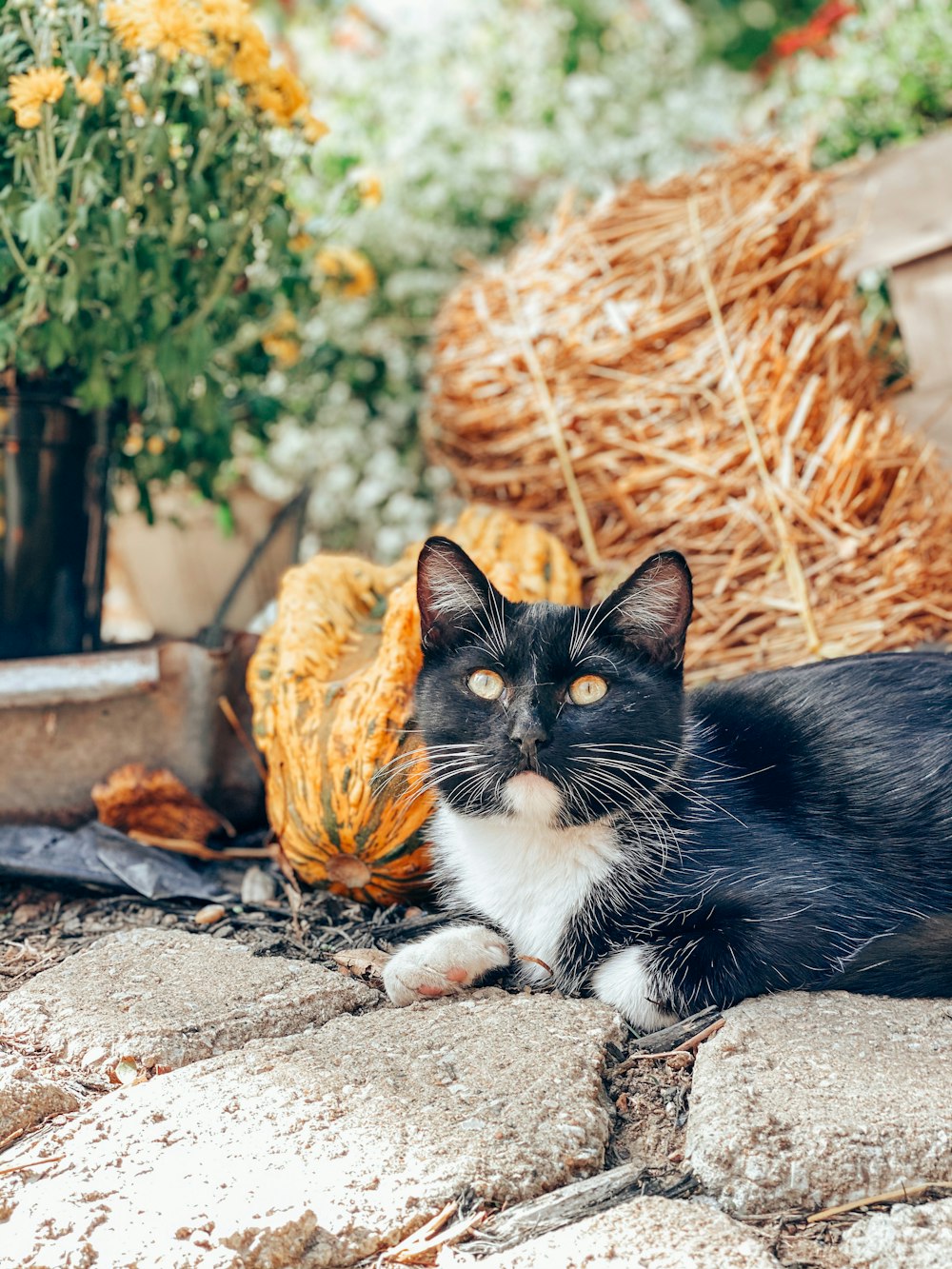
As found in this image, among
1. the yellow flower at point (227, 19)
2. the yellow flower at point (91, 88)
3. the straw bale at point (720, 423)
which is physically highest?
the yellow flower at point (227, 19)

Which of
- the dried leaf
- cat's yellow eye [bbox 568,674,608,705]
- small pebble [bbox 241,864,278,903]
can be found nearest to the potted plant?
the dried leaf

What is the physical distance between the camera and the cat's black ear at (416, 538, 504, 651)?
172cm

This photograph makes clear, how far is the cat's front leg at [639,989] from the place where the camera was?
1545 mm

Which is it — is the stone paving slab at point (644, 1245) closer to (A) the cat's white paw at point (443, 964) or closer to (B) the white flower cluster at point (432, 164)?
(A) the cat's white paw at point (443, 964)

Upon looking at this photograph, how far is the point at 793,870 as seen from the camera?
1.64m

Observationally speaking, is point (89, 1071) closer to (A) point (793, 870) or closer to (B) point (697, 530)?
(A) point (793, 870)

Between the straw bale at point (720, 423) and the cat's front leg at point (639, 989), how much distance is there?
1.17 m

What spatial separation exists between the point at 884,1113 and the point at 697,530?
5.76 feet

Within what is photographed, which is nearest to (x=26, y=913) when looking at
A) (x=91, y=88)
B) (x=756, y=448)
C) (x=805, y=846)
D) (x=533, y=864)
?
(x=533, y=864)

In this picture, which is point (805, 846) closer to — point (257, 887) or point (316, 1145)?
point (316, 1145)

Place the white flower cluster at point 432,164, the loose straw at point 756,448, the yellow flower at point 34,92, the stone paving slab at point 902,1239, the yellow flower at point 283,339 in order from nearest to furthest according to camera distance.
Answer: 1. the stone paving slab at point 902,1239
2. the yellow flower at point 34,92
3. the loose straw at point 756,448
4. the yellow flower at point 283,339
5. the white flower cluster at point 432,164

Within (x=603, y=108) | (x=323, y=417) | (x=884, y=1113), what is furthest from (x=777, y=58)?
(x=884, y=1113)

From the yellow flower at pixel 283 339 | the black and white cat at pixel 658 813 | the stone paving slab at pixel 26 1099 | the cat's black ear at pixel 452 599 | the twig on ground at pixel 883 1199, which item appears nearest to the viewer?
the twig on ground at pixel 883 1199

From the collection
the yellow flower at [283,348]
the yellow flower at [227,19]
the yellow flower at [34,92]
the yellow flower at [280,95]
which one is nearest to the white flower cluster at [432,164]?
the yellow flower at [283,348]
